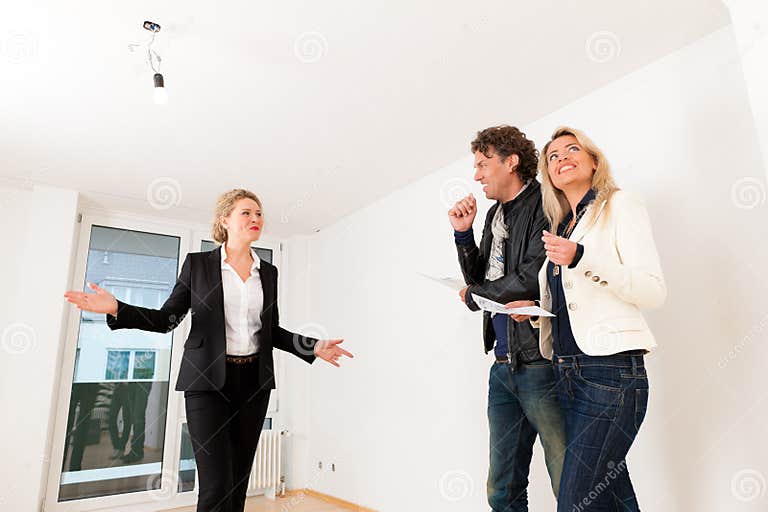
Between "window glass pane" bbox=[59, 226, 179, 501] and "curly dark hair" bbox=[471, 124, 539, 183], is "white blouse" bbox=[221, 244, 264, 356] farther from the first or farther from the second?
"window glass pane" bbox=[59, 226, 179, 501]

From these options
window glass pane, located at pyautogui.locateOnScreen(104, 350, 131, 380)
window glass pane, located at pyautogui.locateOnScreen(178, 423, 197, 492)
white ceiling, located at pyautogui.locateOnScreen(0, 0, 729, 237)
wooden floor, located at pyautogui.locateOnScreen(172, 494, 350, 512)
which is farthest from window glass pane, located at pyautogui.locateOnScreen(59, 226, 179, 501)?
white ceiling, located at pyautogui.locateOnScreen(0, 0, 729, 237)

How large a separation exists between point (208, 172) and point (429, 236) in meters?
1.53

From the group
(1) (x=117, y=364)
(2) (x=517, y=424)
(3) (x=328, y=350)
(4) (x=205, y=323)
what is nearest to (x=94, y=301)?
(4) (x=205, y=323)

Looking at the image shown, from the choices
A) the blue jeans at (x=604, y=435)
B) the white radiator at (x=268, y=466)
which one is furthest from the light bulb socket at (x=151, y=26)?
the white radiator at (x=268, y=466)

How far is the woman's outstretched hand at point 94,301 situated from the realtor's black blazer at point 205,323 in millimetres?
34

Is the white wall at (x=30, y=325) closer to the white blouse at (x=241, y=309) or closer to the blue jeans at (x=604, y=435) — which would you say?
the white blouse at (x=241, y=309)

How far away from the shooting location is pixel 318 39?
6.98ft

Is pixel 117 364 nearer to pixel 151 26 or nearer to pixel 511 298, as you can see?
pixel 151 26

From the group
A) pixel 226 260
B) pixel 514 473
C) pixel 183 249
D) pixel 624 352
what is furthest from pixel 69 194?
pixel 624 352

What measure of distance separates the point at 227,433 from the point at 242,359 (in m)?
0.25

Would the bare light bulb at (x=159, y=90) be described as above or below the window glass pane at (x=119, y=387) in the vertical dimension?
above

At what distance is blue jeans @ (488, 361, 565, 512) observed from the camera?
1490mm

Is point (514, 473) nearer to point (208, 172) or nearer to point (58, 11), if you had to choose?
point (58, 11)

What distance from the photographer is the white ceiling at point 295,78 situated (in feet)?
6.51
